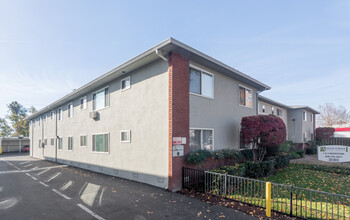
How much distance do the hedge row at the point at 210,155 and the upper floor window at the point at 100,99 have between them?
21.9ft

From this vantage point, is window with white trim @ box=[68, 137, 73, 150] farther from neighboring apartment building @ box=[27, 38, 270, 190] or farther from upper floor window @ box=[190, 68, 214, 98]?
upper floor window @ box=[190, 68, 214, 98]

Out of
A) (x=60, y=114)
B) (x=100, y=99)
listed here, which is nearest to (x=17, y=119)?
(x=60, y=114)

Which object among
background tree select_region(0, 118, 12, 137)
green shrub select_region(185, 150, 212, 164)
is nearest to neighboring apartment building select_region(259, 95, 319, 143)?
green shrub select_region(185, 150, 212, 164)

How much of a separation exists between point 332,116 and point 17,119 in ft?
265

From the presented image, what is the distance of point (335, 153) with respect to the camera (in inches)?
444

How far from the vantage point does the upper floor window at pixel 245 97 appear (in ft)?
40.3

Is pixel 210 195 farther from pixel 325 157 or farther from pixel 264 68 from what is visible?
pixel 264 68

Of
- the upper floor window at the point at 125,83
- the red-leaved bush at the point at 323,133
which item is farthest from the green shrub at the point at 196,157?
the red-leaved bush at the point at 323,133

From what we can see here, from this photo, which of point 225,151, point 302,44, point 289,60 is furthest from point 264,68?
point 225,151

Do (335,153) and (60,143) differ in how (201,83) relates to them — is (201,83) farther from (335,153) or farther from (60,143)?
(60,143)

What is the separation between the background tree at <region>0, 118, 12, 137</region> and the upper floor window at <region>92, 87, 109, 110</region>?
185 ft

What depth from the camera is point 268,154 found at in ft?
44.0

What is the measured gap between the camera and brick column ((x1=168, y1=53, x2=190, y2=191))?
748 cm

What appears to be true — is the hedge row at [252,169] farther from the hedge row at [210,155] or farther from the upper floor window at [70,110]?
the upper floor window at [70,110]
